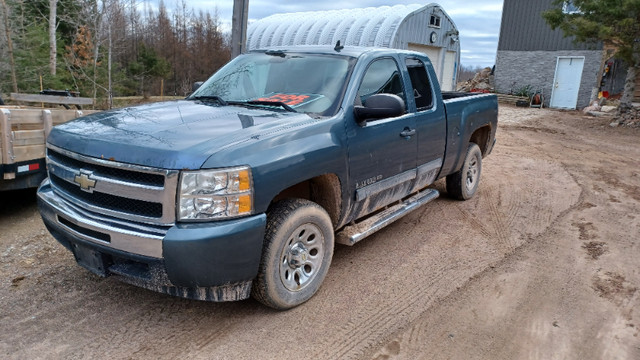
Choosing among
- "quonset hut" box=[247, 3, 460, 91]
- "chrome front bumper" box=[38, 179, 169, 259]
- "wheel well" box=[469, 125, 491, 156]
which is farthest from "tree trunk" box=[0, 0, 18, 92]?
"wheel well" box=[469, 125, 491, 156]

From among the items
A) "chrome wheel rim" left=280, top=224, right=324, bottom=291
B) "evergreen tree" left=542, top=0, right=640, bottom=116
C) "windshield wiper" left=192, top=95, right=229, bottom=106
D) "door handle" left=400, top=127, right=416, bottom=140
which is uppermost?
"evergreen tree" left=542, top=0, right=640, bottom=116

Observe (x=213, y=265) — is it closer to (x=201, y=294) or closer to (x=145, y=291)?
(x=201, y=294)

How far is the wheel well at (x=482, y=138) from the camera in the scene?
6809mm

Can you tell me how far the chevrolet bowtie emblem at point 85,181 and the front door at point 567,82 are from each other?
2464cm

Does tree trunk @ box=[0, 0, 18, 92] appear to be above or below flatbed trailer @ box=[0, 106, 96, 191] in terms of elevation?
above

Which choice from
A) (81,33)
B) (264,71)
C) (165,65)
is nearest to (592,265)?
(264,71)

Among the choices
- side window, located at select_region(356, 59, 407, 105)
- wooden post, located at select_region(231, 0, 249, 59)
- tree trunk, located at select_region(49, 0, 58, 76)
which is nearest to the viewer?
side window, located at select_region(356, 59, 407, 105)

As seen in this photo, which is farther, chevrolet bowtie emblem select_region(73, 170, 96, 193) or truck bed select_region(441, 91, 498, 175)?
truck bed select_region(441, 91, 498, 175)

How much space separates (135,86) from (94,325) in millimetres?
23758

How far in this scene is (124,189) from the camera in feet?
9.56

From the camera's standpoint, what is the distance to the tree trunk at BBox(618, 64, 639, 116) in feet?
52.4

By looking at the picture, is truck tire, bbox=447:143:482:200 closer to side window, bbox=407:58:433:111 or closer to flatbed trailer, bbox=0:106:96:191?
side window, bbox=407:58:433:111

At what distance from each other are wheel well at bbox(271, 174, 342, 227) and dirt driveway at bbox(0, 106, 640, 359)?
65 centimetres

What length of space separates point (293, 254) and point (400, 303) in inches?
37.9
